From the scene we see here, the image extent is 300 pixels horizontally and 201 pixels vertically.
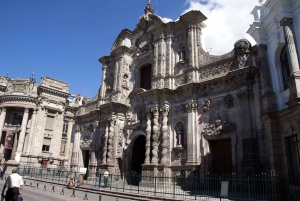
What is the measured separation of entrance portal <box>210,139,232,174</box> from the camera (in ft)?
47.8

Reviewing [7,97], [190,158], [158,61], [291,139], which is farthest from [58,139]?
[291,139]

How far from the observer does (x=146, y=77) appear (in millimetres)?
22156

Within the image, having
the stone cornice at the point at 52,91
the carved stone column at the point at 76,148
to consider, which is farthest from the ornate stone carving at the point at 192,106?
the stone cornice at the point at 52,91

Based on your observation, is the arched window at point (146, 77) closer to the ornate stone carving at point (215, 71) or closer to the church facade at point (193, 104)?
the church facade at point (193, 104)

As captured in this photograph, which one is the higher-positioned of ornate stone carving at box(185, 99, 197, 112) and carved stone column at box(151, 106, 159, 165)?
ornate stone carving at box(185, 99, 197, 112)

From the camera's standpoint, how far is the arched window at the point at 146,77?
21.8m

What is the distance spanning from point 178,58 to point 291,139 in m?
10.6

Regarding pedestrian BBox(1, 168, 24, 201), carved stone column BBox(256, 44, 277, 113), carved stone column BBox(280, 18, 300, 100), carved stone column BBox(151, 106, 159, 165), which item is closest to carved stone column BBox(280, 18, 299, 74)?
carved stone column BBox(280, 18, 300, 100)

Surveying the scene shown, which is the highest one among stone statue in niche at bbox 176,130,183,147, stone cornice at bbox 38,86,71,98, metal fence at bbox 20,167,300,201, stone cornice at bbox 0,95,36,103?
stone cornice at bbox 38,86,71,98

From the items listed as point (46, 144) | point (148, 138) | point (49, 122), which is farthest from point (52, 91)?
point (148, 138)

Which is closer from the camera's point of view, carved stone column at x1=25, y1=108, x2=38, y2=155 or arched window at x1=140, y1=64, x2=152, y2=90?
arched window at x1=140, y1=64, x2=152, y2=90

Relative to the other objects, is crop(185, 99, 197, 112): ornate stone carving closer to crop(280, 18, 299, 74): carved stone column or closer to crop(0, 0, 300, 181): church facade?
crop(0, 0, 300, 181): church facade

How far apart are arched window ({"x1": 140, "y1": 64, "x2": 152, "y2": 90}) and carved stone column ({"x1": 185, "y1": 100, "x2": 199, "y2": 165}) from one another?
19.5 ft

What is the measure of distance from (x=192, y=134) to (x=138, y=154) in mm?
6249
